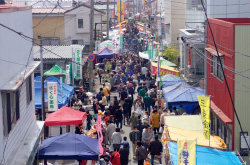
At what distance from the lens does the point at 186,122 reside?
15992 millimetres

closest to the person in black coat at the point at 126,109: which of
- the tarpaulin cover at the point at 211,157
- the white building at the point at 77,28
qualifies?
the tarpaulin cover at the point at 211,157

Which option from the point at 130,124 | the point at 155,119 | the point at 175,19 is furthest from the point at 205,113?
the point at 175,19

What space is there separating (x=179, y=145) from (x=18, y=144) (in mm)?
3850

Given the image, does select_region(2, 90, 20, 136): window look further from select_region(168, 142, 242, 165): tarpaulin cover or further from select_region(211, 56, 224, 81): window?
select_region(211, 56, 224, 81): window

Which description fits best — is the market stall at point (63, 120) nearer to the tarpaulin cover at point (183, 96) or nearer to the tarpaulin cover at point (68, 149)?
the tarpaulin cover at point (68, 149)

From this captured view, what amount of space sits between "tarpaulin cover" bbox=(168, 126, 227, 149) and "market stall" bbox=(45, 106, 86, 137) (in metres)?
3.90

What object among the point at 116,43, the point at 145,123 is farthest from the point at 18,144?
the point at 116,43

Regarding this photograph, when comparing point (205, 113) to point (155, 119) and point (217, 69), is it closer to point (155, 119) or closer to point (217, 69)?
point (217, 69)

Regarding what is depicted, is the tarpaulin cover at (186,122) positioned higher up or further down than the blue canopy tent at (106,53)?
further down

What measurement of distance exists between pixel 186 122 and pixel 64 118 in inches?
176

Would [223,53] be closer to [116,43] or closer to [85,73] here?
[85,73]

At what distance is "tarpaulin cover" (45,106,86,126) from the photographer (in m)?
16.8

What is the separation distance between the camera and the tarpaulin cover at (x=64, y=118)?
1678 centimetres

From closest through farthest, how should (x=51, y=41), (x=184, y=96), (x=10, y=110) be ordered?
1. (x=10, y=110)
2. (x=184, y=96)
3. (x=51, y=41)
